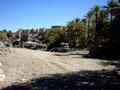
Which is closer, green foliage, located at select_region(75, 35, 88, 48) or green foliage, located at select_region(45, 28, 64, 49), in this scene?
green foliage, located at select_region(75, 35, 88, 48)

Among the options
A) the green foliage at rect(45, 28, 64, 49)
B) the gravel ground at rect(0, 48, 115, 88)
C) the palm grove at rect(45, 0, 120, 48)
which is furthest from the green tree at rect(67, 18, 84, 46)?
the gravel ground at rect(0, 48, 115, 88)

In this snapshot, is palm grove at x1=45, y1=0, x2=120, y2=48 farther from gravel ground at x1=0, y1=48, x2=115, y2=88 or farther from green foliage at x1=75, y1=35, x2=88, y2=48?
gravel ground at x1=0, y1=48, x2=115, y2=88

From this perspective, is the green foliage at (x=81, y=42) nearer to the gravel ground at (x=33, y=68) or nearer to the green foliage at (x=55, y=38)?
the green foliage at (x=55, y=38)

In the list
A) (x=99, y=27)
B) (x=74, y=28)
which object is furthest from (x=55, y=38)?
(x=99, y=27)

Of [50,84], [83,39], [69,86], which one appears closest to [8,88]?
[50,84]

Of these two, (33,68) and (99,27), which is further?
(99,27)

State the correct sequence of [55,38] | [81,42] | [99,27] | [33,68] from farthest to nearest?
[55,38] < [81,42] < [99,27] < [33,68]

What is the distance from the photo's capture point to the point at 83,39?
37344 mm

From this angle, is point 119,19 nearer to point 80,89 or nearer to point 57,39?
point 80,89

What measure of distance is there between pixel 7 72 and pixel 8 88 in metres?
2.81

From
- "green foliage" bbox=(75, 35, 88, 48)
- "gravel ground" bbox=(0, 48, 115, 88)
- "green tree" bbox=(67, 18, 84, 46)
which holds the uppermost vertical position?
"green tree" bbox=(67, 18, 84, 46)

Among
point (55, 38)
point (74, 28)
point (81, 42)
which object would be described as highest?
point (74, 28)

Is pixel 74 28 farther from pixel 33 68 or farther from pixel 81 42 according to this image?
pixel 33 68

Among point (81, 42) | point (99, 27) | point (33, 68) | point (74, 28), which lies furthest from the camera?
point (74, 28)
